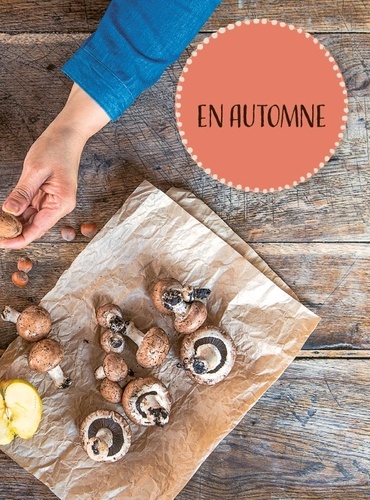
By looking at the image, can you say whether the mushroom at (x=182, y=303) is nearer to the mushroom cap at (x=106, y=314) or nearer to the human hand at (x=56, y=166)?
the mushroom cap at (x=106, y=314)

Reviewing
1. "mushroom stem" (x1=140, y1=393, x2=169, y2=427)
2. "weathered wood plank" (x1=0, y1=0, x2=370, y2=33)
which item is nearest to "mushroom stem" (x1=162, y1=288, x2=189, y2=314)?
"mushroom stem" (x1=140, y1=393, x2=169, y2=427)

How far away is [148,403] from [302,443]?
44 cm

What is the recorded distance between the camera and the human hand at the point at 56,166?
1.24m

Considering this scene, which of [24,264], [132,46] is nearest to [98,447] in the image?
[24,264]

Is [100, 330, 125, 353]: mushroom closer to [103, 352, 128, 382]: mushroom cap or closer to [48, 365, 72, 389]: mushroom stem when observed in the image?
[103, 352, 128, 382]: mushroom cap

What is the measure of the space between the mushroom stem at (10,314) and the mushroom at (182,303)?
14.3 inches

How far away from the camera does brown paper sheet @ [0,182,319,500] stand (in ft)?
A: 4.67

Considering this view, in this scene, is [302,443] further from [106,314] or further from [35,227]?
[35,227]

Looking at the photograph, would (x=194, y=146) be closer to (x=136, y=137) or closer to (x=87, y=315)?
(x=136, y=137)

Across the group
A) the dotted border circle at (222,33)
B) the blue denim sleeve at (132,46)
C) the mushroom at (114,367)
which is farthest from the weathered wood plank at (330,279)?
the blue denim sleeve at (132,46)

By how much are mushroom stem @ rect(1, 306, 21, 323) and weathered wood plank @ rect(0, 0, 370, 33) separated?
2.41 feet

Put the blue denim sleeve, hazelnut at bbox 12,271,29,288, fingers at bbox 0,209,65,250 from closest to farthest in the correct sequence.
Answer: the blue denim sleeve < fingers at bbox 0,209,65,250 < hazelnut at bbox 12,271,29,288

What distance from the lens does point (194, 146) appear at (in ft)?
5.05

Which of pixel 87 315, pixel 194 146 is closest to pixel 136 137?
pixel 194 146
